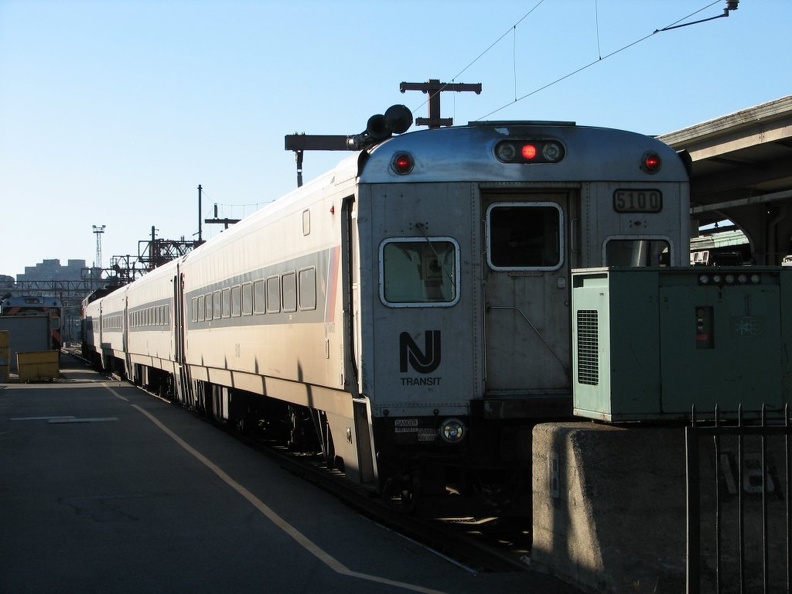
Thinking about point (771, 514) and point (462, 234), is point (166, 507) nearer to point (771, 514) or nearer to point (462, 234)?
point (462, 234)

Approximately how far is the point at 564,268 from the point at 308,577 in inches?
133

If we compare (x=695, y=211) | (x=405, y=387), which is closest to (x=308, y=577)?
(x=405, y=387)

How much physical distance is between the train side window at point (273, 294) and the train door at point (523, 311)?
14.9ft

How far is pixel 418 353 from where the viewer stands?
9.11m

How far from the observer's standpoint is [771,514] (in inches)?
275

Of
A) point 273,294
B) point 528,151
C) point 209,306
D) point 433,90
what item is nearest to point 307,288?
point 273,294

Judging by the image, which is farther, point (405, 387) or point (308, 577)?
point (405, 387)

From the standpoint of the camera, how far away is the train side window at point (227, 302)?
17.2 metres

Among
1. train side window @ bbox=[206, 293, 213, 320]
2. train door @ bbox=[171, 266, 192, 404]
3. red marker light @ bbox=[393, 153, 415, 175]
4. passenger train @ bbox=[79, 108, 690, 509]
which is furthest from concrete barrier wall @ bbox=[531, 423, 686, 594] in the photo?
train door @ bbox=[171, 266, 192, 404]

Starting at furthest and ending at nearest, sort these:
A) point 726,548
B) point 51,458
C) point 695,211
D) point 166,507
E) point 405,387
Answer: point 695,211 → point 51,458 → point 166,507 → point 405,387 → point 726,548

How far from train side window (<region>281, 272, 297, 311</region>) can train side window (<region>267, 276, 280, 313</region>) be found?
1.08 feet

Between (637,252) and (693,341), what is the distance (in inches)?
97.2

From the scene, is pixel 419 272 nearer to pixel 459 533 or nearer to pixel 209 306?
pixel 459 533

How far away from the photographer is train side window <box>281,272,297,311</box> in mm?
12250
